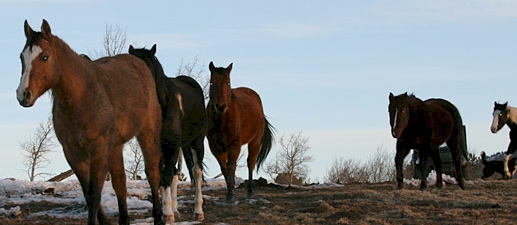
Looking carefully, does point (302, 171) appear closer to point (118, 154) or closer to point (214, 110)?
point (214, 110)

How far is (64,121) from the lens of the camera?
753cm

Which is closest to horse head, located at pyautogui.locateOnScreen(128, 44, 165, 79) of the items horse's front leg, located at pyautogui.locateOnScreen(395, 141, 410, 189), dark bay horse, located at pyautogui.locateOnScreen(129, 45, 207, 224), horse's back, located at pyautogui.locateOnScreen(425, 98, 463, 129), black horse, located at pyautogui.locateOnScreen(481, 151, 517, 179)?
dark bay horse, located at pyautogui.locateOnScreen(129, 45, 207, 224)

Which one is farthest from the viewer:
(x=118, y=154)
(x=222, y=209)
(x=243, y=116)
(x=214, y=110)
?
(x=243, y=116)

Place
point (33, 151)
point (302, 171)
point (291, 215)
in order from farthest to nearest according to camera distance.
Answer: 1. point (302, 171)
2. point (33, 151)
3. point (291, 215)

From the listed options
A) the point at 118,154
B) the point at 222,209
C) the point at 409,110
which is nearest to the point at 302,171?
the point at 409,110

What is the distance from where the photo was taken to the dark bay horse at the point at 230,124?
12.8 meters

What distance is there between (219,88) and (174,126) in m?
2.85

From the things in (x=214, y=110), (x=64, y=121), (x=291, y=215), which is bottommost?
(x=291, y=215)

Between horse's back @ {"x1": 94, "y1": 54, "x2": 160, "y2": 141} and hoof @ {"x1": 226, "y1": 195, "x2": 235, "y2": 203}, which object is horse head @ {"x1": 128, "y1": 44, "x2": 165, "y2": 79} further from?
hoof @ {"x1": 226, "y1": 195, "x2": 235, "y2": 203}

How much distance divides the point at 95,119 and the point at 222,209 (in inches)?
186

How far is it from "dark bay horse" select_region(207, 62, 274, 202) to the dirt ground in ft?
2.07

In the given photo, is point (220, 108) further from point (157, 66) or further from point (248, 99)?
point (248, 99)

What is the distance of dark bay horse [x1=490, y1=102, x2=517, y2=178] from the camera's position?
20.4 meters

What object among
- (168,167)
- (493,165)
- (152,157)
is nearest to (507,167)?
(493,165)
